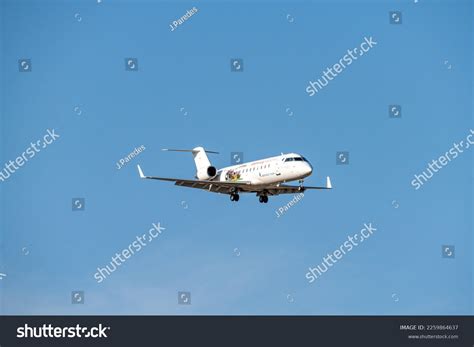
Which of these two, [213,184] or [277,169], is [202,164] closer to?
[213,184]

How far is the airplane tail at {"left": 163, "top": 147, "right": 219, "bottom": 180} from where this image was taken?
88.2 metres

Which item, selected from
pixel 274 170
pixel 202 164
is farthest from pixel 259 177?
pixel 202 164

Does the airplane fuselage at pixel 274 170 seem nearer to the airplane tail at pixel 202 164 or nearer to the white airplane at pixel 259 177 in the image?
the white airplane at pixel 259 177

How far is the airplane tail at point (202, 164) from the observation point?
88188mm

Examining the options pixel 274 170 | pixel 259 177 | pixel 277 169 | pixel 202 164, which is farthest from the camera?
pixel 202 164

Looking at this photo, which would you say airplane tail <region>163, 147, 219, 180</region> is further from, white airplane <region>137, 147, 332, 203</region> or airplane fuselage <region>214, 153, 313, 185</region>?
airplane fuselage <region>214, 153, 313, 185</region>

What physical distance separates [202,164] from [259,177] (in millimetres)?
12830

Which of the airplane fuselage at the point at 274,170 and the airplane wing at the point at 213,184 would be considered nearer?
the airplane fuselage at the point at 274,170

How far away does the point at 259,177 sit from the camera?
80562mm

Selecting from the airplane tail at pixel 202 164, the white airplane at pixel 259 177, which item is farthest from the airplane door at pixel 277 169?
the airplane tail at pixel 202 164

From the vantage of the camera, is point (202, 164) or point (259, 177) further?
point (202, 164)

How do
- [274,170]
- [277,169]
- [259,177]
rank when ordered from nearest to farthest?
1. [277,169]
2. [274,170]
3. [259,177]
